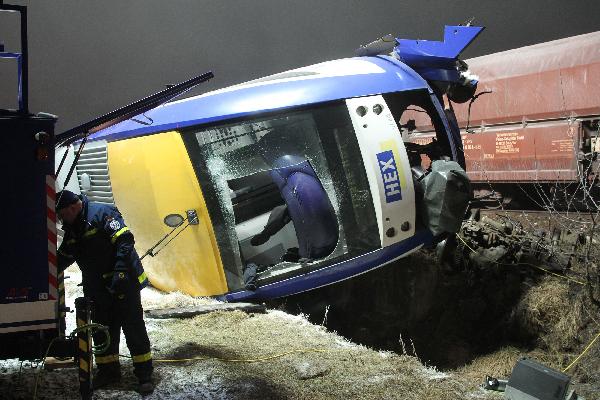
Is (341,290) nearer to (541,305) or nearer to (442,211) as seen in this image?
(442,211)

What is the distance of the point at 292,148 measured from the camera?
475 centimetres

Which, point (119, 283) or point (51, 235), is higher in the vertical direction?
point (51, 235)

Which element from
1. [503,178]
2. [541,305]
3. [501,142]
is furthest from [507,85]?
[541,305]

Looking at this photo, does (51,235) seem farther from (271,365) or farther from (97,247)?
(271,365)

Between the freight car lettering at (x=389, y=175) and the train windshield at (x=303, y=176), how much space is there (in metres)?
0.16

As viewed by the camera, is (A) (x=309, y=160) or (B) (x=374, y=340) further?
(B) (x=374, y=340)

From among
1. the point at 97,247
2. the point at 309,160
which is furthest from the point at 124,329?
the point at 309,160

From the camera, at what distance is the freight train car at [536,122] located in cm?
748

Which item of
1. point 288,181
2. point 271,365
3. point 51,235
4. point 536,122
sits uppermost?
point 536,122

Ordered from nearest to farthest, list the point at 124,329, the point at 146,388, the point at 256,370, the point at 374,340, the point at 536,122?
the point at 146,388, the point at 124,329, the point at 256,370, the point at 374,340, the point at 536,122

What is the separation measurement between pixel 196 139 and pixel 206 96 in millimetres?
612

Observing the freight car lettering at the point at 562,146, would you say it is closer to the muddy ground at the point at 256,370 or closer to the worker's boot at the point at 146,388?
the muddy ground at the point at 256,370

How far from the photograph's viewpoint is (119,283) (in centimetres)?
303

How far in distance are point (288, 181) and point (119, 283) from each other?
1938 millimetres
